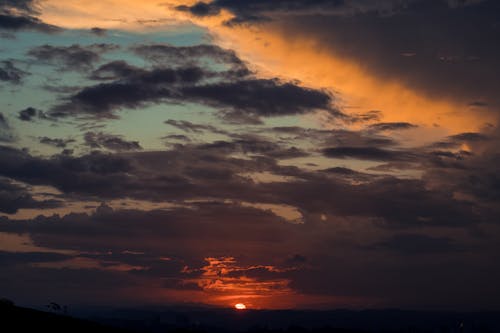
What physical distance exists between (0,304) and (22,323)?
14.4 meters

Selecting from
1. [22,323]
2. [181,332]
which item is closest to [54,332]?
[22,323]

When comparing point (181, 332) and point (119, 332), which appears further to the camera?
point (181, 332)

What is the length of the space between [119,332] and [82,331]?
8.79 meters

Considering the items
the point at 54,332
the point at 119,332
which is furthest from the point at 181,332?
the point at 54,332

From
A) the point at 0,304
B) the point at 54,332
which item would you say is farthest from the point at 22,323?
the point at 0,304

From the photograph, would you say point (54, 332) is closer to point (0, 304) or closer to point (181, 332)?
point (0, 304)

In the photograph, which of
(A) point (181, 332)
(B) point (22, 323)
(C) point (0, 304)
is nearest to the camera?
(B) point (22, 323)

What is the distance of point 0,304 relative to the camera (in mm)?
137000

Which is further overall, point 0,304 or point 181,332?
point 181,332

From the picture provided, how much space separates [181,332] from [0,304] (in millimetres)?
39168

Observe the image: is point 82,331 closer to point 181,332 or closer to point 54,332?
point 54,332

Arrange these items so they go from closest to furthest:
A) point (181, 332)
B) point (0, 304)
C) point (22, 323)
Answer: point (22, 323), point (0, 304), point (181, 332)

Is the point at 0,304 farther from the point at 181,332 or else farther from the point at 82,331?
the point at 181,332

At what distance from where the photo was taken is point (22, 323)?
12506cm
